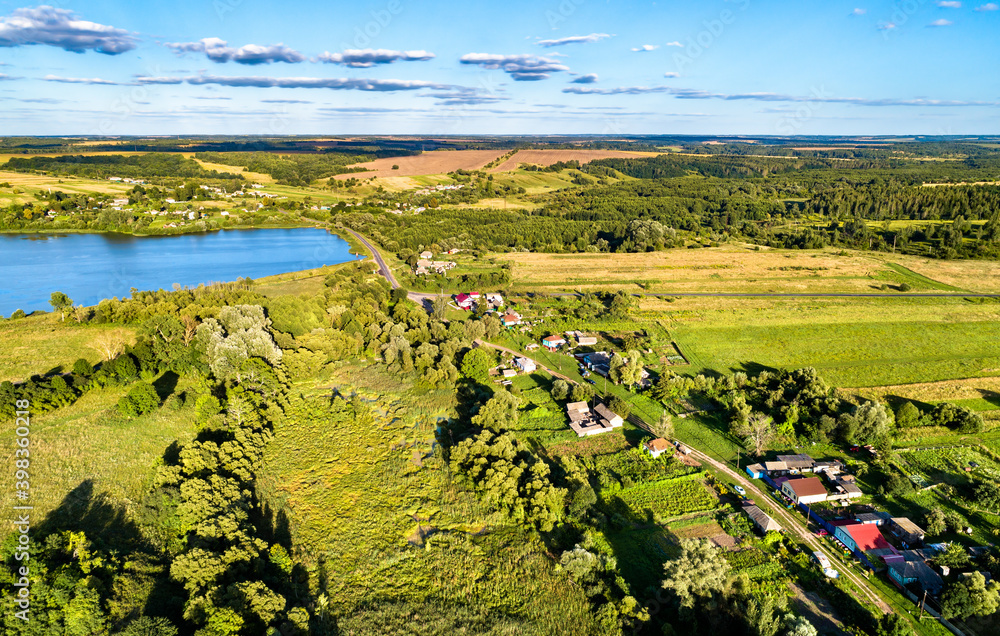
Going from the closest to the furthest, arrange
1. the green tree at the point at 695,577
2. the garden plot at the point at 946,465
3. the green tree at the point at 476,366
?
1. the green tree at the point at 695,577
2. the garden plot at the point at 946,465
3. the green tree at the point at 476,366

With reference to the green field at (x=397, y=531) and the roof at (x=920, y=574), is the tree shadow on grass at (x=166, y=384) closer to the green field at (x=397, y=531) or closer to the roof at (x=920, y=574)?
the green field at (x=397, y=531)

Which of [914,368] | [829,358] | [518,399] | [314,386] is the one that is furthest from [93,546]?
[914,368]

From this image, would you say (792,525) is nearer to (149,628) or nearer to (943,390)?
Result: (943,390)

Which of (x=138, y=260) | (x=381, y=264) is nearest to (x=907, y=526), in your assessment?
(x=381, y=264)

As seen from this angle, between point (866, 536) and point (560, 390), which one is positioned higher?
point (560, 390)

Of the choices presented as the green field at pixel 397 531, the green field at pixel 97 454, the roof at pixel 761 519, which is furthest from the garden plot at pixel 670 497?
the green field at pixel 97 454

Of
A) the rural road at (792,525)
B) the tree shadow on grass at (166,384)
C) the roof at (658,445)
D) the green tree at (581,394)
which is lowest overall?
the rural road at (792,525)

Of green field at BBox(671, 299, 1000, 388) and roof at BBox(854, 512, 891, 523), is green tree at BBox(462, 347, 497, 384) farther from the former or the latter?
roof at BBox(854, 512, 891, 523)

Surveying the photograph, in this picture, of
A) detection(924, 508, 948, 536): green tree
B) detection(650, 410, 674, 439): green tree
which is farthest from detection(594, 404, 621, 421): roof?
detection(924, 508, 948, 536): green tree

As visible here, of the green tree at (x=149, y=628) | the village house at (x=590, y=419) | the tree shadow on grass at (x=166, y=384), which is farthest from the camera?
the village house at (x=590, y=419)
